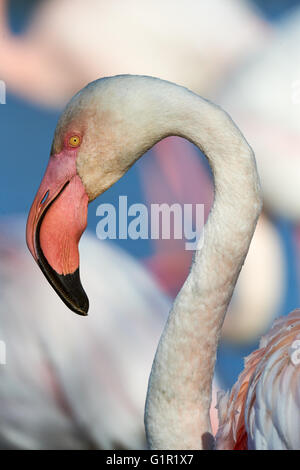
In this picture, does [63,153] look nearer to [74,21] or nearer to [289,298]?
[74,21]

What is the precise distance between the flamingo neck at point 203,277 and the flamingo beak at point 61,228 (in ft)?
0.65

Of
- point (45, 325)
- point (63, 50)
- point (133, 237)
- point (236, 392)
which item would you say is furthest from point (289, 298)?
point (63, 50)

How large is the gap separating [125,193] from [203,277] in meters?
1.18

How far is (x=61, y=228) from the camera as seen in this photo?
1.07 meters

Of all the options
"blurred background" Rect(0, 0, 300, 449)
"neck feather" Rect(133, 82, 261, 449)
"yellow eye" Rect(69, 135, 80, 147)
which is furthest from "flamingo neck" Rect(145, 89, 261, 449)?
"blurred background" Rect(0, 0, 300, 449)

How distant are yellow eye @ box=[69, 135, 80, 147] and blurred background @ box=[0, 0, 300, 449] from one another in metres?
1.07

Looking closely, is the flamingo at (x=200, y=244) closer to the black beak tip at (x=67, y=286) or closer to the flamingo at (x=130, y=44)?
the black beak tip at (x=67, y=286)

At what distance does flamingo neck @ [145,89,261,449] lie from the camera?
3.43 feet

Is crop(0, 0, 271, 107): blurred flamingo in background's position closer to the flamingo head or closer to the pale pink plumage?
the flamingo head

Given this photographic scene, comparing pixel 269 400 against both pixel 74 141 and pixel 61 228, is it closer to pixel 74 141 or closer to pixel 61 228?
pixel 61 228

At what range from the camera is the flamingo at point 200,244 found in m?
1.05

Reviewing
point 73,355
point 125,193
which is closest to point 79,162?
point 125,193

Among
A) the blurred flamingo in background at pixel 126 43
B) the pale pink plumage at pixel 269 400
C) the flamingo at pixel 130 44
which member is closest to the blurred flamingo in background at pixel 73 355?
the flamingo at pixel 130 44
